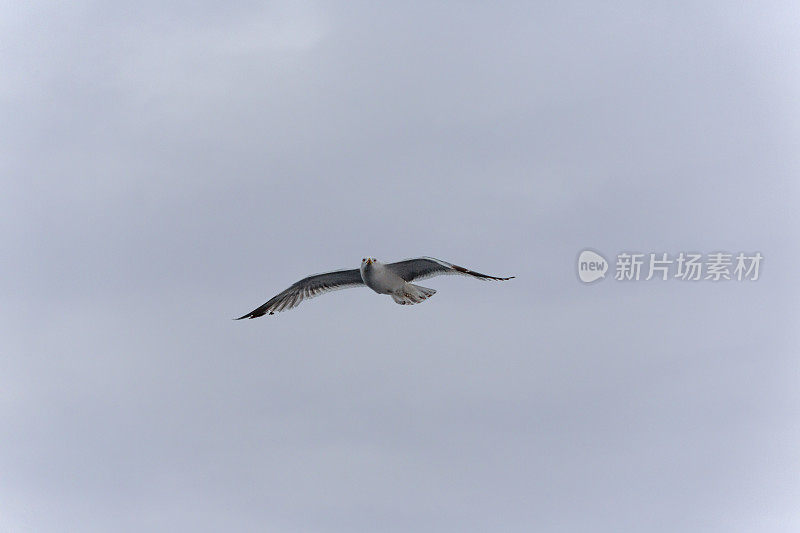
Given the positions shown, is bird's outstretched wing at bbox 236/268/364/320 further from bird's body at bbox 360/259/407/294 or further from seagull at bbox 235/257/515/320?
bird's body at bbox 360/259/407/294

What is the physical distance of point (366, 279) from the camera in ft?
285

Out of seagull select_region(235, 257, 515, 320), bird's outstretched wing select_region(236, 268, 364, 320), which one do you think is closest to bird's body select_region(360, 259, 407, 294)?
seagull select_region(235, 257, 515, 320)

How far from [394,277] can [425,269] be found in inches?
48.3

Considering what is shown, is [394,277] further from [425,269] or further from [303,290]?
[303,290]

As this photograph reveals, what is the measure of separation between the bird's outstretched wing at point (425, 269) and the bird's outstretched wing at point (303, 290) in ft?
7.62

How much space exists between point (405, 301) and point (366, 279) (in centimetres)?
171

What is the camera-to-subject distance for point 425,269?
8675 cm

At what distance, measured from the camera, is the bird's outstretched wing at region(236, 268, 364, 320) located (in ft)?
290

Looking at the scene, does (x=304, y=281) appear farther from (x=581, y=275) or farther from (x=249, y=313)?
(x=581, y=275)

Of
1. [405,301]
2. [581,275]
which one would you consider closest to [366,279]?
[405,301]

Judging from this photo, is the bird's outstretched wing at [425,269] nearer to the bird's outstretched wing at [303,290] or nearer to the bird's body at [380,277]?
the bird's body at [380,277]

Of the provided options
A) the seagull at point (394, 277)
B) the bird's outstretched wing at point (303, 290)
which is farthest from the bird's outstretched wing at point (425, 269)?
the bird's outstretched wing at point (303, 290)

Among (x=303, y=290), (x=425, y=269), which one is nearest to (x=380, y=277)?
(x=425, y=269)

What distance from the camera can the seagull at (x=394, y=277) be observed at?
86.1 meters
